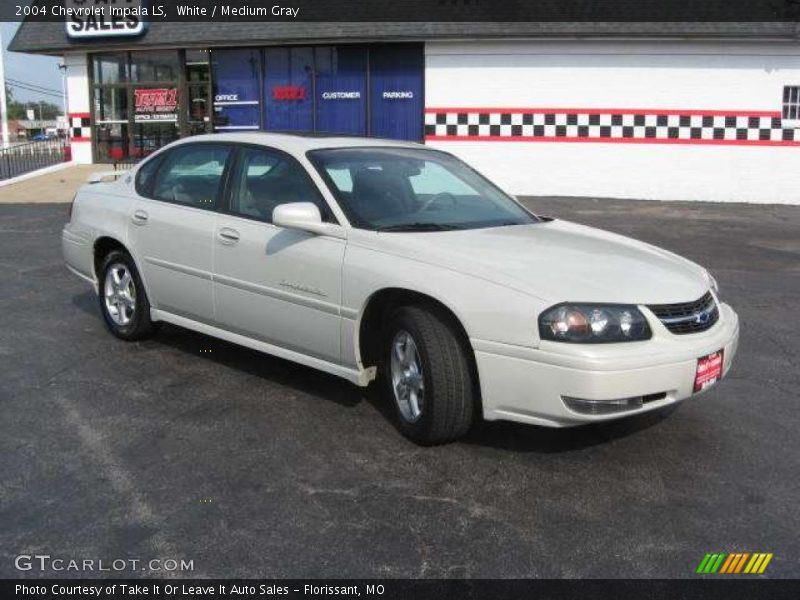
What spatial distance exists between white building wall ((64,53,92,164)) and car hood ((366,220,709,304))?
1719cm

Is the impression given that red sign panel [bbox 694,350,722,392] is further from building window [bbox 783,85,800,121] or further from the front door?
building window [bbox 783,85,800,121]

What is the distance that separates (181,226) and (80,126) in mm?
16087

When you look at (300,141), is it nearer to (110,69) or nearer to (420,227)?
(420,227)

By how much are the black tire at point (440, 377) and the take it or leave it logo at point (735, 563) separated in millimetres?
1185

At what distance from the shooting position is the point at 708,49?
49.2ft

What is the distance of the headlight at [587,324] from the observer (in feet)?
10.9

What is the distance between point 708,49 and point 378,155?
12414 millimetres

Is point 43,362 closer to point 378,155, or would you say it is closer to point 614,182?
point 378,155

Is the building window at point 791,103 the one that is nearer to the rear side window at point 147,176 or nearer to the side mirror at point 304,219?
the rear side window at point 147,176

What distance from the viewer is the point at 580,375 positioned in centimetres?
327

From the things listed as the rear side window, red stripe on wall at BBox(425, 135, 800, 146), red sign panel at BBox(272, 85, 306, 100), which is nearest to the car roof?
the rear side window

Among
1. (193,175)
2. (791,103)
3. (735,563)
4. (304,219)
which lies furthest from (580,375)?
(791,103)
